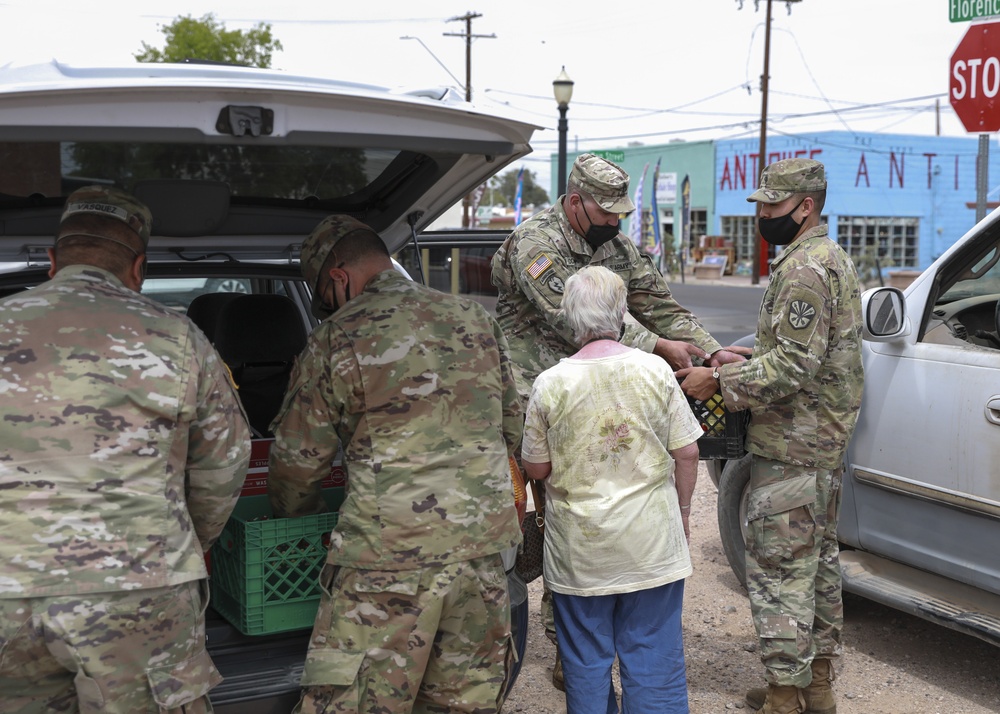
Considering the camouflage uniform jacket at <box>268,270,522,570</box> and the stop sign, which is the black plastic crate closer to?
the camouflage uniform jacket at <box>268,270,522,570</box>

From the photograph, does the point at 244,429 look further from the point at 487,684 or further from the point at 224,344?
the point at 224,344

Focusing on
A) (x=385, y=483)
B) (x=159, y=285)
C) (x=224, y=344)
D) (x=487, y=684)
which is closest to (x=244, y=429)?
(x=385, y=483)

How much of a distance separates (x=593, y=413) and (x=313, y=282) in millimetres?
950

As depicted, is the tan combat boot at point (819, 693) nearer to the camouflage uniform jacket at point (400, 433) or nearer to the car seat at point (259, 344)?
the camouflage uniform jacket at point (400, 433)

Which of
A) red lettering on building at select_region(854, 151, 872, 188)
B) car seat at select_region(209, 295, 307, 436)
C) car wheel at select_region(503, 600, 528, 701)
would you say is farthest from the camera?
red lettering on building at select_region(854, 151, 872, 188)

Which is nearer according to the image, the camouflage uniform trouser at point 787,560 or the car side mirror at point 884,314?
the camouflage uniform trouser at point 787,560

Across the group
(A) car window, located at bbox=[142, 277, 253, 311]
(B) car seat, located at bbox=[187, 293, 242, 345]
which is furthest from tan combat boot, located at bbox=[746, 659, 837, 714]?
(A) car window, located at bbox=[142, 277, 253, 311]

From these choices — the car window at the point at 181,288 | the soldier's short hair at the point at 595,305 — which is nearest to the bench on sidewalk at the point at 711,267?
the car window at the point at 181,288

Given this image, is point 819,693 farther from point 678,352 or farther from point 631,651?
point 678,352

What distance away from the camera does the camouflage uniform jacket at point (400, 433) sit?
105 inches

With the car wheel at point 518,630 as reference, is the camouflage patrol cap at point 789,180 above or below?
above

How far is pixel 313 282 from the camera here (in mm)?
3008

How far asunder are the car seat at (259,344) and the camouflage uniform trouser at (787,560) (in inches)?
77.5

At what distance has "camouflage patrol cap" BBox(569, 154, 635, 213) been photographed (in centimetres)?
393
